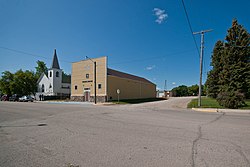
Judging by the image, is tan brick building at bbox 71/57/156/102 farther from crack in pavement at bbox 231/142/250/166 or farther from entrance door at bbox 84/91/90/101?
crack in pavement at bbox 231/142/250/166

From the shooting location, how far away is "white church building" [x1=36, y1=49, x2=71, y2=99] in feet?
152

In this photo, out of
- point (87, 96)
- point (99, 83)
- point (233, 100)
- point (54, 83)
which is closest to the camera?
point (233, 100)

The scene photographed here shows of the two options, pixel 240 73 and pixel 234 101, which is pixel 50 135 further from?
pixel 240 73

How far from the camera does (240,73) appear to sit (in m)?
27.1

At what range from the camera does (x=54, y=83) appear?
46.2m

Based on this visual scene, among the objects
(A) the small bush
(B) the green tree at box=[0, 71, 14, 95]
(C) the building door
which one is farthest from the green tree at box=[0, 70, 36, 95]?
(A) the small bush

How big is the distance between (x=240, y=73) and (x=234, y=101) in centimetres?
1464

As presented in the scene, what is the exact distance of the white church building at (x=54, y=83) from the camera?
46.2m

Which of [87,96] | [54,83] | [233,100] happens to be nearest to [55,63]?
[54,83]

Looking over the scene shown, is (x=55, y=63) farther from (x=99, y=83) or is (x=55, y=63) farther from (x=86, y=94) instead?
(x=99, y=83)

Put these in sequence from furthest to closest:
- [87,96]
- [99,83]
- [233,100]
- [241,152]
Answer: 1. [87,96]
2. [99,83]
3. [233,100]
4. [241,152]

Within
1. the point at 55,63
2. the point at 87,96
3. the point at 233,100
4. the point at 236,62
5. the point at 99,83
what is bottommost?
the point at 87,96

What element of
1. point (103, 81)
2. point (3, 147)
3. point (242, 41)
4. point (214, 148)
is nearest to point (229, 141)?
point (214, 148)

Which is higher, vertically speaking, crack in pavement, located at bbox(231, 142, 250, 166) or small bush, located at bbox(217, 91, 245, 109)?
small bush, located at bbox(217, 91, 245, 109)
